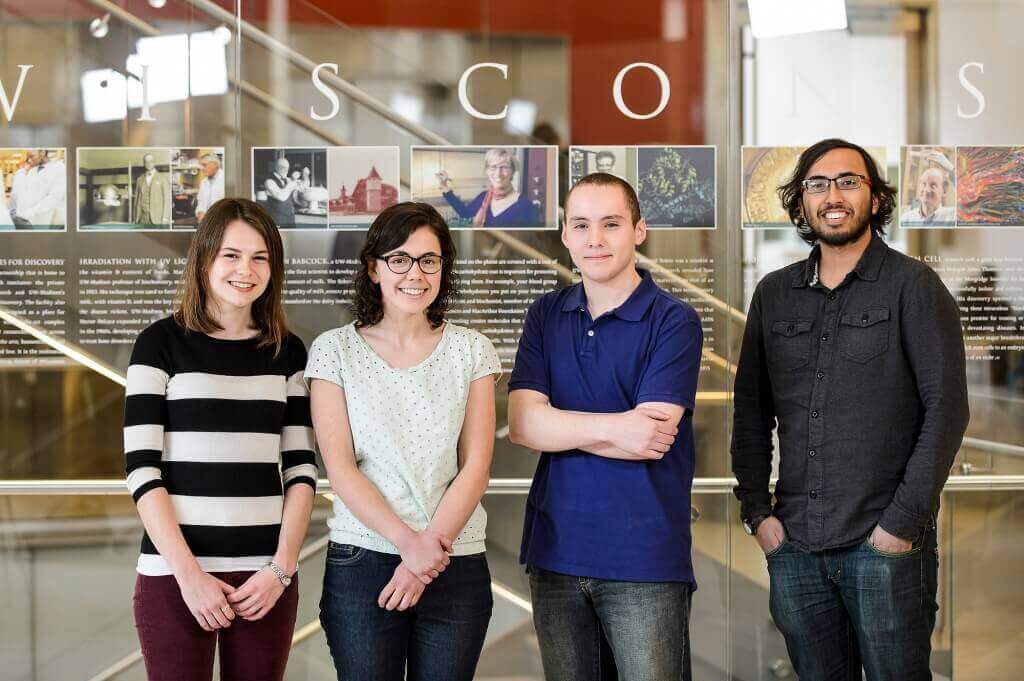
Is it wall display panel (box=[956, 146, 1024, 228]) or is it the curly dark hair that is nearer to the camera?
the curly dark hair

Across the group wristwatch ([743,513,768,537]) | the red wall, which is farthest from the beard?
the red wall

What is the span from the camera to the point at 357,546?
221 cm

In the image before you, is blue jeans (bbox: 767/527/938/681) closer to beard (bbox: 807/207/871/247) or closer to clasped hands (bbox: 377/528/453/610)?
beard (bbox: 807/207/871/247)

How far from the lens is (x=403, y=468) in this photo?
223 centimetres

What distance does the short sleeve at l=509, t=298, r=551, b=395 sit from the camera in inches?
95.1

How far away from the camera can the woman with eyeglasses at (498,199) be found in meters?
3.57

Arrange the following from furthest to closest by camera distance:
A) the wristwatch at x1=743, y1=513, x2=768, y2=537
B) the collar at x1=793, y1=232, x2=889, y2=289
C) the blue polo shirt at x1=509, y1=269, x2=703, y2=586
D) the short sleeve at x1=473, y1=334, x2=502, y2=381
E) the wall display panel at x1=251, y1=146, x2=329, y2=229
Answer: the wall display panel at x1=251, y1=146, x2=329, y2=229 → the wristwatch at x1=743, y1=513, x2=768, y2=537 → the collar at x1=793, y1=232, x2=889, y2=289 → the short sleeve at x1=473, y1=334, x2=502, y2=381 → the blue polo shirt at x1=509, y1=269, x2=703, y2=586

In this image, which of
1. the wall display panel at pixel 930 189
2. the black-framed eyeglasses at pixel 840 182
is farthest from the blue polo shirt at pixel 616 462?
the wall display panel at pixel 930 189

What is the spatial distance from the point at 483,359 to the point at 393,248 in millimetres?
345

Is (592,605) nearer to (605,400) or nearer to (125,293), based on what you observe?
(605,400)

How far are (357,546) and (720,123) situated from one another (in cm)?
219

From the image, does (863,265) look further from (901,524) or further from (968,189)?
(968,189)

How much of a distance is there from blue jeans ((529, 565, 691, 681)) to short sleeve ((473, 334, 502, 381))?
19.4 inches

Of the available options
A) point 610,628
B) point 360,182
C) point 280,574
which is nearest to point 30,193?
point 360,182
